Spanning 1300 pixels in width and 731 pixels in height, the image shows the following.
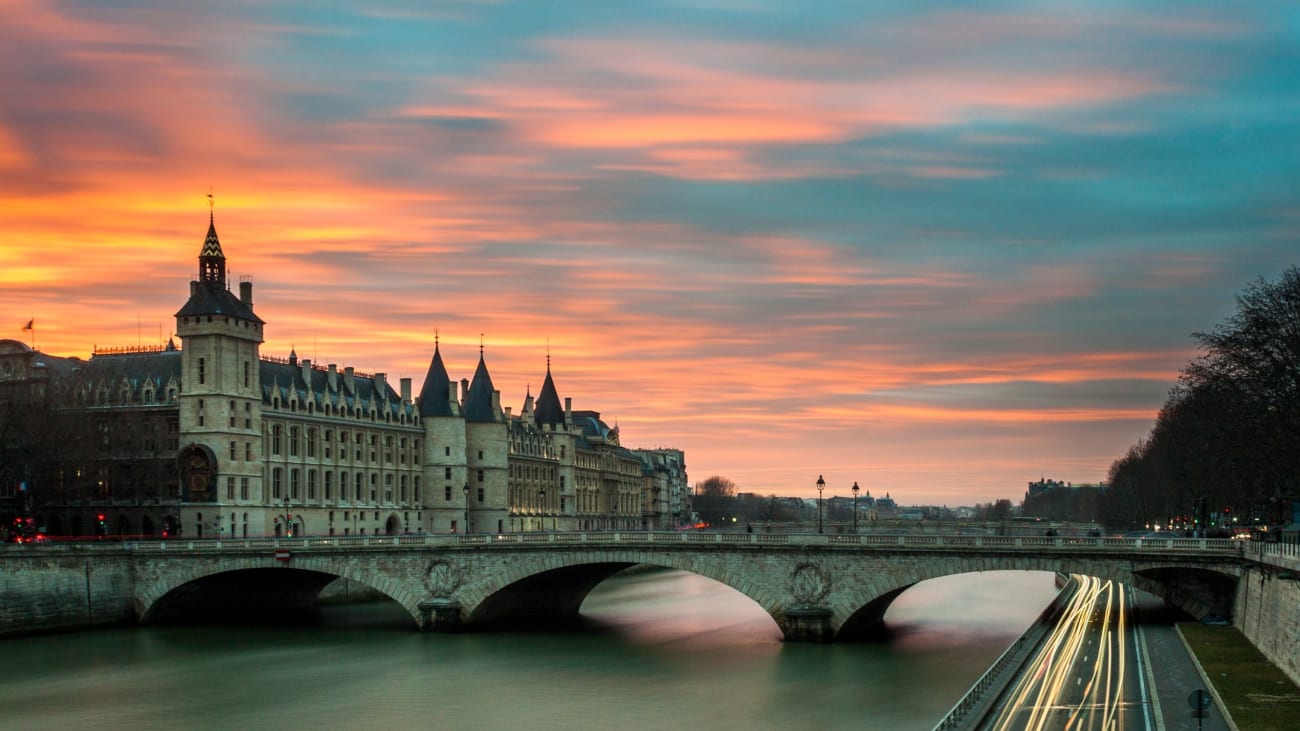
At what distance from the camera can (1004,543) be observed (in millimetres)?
69125

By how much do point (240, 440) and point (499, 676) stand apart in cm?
5581

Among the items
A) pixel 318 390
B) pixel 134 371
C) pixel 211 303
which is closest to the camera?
pixel 211 303

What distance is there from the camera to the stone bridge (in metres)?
67.8

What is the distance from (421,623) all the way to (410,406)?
65.0m

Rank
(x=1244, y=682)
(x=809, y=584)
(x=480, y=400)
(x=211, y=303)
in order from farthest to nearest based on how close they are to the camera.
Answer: (x=480, y=400)
(x=211, y=303)
(x=809, y=584)
(x=1244, y=682)

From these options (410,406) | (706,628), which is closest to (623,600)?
(706,628)

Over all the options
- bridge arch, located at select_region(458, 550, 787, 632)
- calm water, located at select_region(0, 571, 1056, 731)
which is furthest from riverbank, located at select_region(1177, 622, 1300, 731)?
bridge arch, located at select_region(458, 550, 787, 632)

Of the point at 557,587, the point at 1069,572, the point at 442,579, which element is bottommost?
the point at 557,587

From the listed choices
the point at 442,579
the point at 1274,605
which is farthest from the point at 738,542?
the point at 1274,605

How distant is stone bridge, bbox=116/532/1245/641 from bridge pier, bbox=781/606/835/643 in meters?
0.05

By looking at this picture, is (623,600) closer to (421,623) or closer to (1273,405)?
(421,623)

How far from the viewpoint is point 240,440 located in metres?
115

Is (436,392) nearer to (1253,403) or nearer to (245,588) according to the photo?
(245,588)

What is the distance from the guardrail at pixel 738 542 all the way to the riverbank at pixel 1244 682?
4.29 m
